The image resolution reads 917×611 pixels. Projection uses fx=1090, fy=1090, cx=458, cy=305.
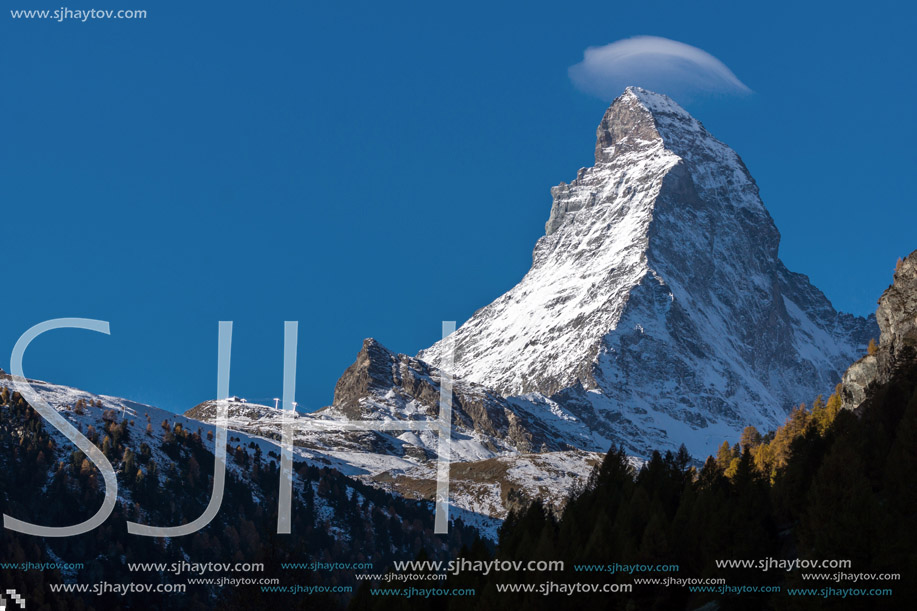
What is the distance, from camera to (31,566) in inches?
6378

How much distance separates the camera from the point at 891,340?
12169 centimetres

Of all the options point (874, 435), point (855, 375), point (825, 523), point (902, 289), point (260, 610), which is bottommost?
point (260, 610)

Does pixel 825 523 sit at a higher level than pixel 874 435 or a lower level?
lower

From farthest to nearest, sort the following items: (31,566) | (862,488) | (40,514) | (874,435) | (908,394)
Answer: (40,514) → (31,566) → (908,394) → (874,435) → (862,488)

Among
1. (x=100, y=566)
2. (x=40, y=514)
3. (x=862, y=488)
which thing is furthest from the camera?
(x=40, y=514)

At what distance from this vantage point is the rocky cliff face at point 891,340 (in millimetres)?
114250

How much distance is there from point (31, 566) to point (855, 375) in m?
119

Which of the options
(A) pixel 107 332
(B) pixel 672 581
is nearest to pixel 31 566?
(A) pixel 107 332

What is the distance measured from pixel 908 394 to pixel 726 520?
931 inches

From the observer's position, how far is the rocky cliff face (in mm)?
114250

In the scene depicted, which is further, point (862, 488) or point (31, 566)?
point (31, 566)

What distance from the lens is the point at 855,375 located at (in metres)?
130

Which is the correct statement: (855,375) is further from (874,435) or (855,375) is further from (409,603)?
(409,603)

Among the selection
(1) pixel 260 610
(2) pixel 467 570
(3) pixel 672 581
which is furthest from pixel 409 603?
(3) pixel 672 581
